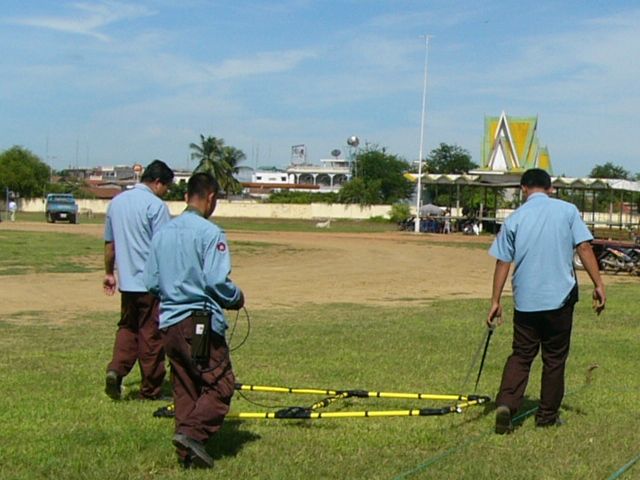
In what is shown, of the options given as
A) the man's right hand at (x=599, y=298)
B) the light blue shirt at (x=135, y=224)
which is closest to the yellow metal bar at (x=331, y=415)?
the man's right hand at (x=599, y=298)

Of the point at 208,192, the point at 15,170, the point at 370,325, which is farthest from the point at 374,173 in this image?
the point at 208,192

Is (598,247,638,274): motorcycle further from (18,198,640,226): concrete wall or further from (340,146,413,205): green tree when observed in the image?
(340,146,413,205): green tree

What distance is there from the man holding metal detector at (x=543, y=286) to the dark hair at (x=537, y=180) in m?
0.18

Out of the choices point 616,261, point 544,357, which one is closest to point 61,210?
point 616,261

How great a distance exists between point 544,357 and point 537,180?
1.39 m

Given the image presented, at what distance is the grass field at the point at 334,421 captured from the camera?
5.94 meters

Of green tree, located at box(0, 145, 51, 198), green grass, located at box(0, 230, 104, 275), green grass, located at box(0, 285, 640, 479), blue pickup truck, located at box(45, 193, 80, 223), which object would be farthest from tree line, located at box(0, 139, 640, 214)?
green grass, located at box(0, 285, 640, 479)

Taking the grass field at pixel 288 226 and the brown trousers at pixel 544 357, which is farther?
the grass field at pixel 288 226

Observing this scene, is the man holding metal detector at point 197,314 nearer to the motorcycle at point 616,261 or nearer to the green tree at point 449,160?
the motorcycle at point 616,261

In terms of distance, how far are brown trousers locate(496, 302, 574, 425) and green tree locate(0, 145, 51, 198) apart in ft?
341

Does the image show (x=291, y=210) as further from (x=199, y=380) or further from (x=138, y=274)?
(x=199, y=380)

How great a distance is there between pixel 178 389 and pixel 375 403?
2348 mm

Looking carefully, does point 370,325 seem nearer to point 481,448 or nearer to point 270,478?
point 481,448

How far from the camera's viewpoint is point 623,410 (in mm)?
7891
